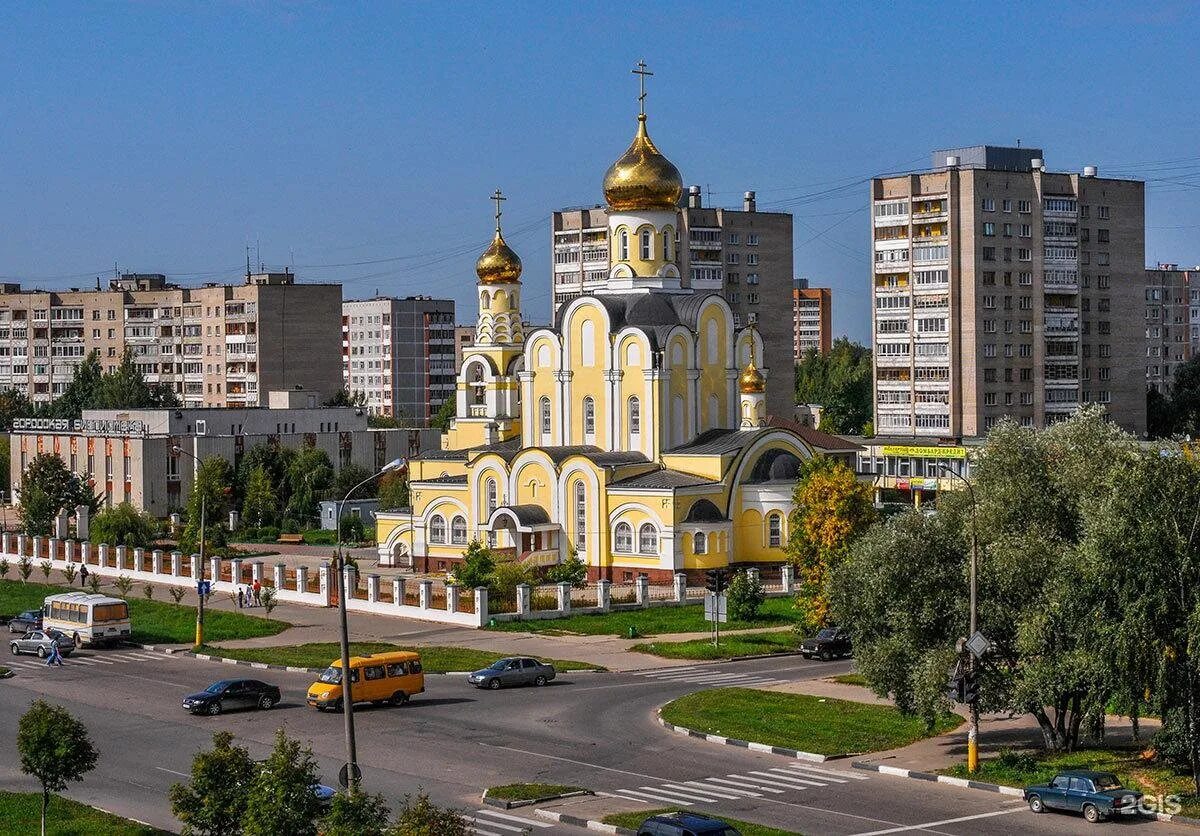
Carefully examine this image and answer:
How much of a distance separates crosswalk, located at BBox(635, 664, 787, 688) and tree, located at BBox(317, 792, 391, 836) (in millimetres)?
20748

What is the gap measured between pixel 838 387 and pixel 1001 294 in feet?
118

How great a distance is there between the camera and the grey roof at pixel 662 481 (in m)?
62.1

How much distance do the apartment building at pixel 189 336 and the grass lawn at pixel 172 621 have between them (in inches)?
2076

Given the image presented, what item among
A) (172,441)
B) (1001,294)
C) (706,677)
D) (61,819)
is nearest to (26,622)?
(706,677)

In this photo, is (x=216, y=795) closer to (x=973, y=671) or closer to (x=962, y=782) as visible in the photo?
(x=962, y=782)

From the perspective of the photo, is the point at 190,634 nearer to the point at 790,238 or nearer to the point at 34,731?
the point at 34,731

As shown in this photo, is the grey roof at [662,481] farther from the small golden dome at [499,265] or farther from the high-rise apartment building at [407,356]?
the high-rise apartment building at [407,356]

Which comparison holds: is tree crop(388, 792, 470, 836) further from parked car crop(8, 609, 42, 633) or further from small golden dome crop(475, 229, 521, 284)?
small golden dome crop(475, 229, 521, 284)

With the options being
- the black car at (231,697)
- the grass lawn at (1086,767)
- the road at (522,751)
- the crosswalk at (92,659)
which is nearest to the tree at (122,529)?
the crosswalk at (92,659)

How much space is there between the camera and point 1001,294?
9062 centimetres

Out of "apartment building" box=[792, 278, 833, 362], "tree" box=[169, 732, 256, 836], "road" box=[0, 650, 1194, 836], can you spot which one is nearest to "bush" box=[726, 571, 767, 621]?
"road" box=[0, 650, 1194, 836]

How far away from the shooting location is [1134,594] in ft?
99.3

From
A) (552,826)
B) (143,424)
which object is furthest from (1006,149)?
(552,826)

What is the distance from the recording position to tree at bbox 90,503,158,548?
71125mm
